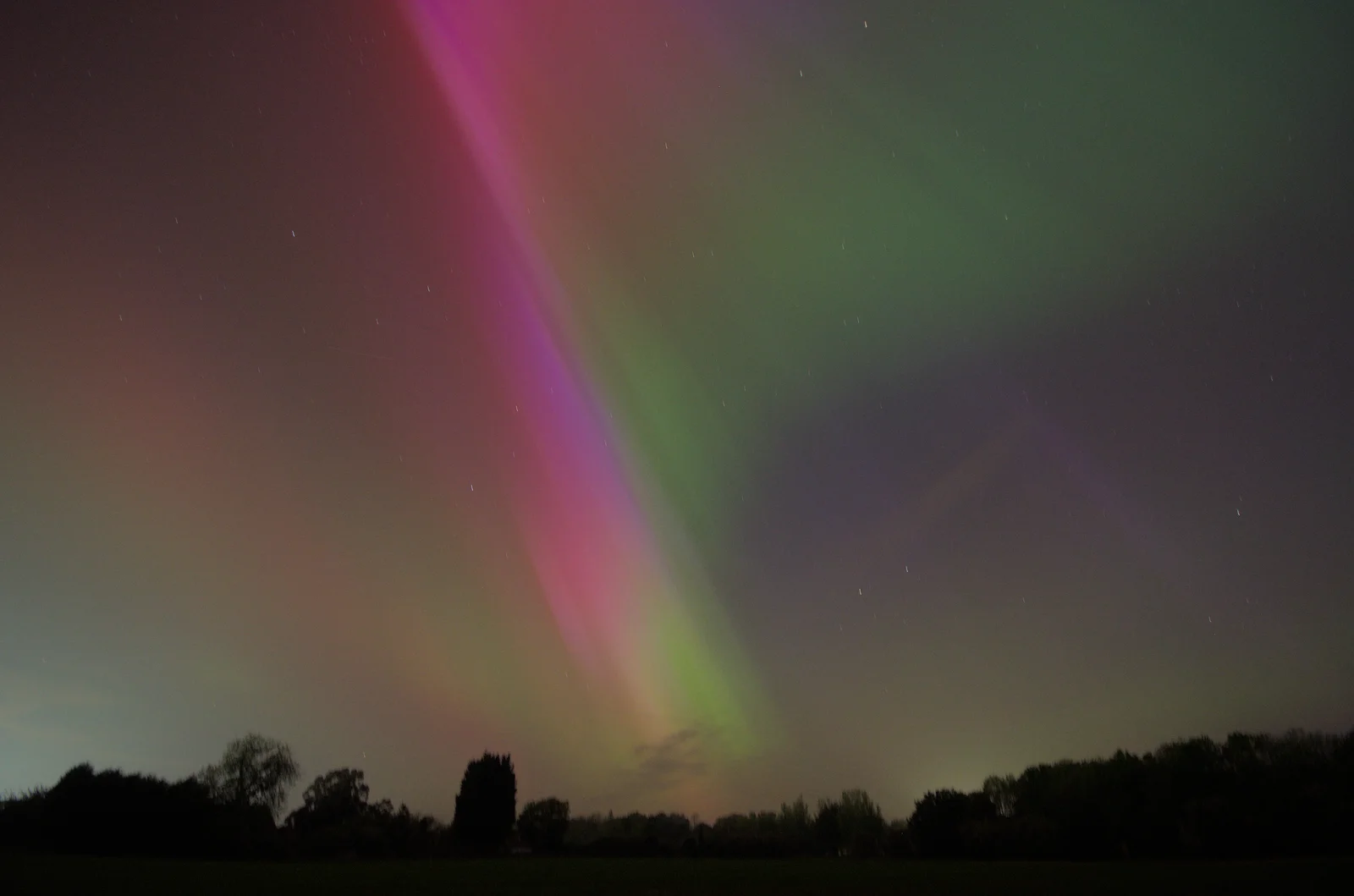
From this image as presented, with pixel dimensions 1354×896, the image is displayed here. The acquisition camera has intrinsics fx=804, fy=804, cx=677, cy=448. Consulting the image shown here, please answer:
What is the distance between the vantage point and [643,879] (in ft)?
152

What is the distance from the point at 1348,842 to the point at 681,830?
12326cm

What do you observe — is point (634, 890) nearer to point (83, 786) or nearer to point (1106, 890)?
point (1106, 890)

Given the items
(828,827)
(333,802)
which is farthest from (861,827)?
(333,802)

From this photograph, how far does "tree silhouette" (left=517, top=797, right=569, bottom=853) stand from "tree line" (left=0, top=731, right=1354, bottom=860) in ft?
0.66

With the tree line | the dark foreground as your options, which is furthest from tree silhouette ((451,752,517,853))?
the dark foreground

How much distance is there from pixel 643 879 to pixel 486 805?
6413 centimetres

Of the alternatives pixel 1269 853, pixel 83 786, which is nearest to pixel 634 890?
pixel 83 786

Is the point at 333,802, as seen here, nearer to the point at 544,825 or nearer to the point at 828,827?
the point at 544,825

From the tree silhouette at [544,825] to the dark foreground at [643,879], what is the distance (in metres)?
47.9

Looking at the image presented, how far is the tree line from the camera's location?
68.8 m

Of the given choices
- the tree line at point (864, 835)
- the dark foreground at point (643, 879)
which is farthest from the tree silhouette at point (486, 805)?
the dark foreground at point (643, 879)

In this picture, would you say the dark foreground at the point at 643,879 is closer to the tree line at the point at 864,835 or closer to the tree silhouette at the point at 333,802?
the tree line at the point at 864,835

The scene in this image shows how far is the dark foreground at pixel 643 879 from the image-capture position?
35031 mm

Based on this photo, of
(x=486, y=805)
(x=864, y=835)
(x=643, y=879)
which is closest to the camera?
(x=643, y=879)
